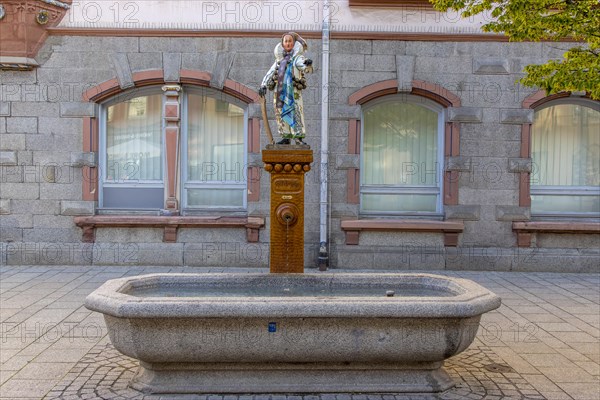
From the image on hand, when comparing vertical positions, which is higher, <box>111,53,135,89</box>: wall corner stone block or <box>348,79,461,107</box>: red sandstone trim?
<box>111,53,135,89</box>: wall corner stone block

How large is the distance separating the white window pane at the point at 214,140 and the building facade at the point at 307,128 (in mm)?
468

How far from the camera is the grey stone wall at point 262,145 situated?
12.3 m

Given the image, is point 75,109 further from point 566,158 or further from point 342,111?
point 566,158

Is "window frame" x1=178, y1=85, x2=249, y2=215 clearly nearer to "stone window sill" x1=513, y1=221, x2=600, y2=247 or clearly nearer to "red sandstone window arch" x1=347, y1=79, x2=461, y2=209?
"red sandstone window arch" x1=347, y1=79, x2=461, y2=209

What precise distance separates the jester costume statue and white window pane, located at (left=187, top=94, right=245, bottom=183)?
5335 mm

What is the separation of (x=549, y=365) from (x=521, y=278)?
514 centimetres

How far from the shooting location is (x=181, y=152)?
41.8ft

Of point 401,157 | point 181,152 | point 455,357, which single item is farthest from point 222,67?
point 455,357

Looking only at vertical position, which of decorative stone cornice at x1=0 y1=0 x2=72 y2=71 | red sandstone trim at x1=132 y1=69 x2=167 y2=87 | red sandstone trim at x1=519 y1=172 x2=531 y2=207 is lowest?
red sandstone trim at x1=519 y1=172 x2=531 y2=207

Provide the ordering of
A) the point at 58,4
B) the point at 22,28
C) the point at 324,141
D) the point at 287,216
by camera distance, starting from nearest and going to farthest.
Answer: the point at 287,216 → the point at 22,28 → the point at 58,4 → the point at 324,141

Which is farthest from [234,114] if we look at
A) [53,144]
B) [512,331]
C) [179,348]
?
[179,348]

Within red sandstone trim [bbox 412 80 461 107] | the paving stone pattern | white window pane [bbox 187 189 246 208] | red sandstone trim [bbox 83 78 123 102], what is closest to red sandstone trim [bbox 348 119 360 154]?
red sandstone trim [bbox 412 80 461 107]

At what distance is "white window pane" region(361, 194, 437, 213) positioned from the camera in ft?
42.1

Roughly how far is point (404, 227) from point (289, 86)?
543 centimetres
